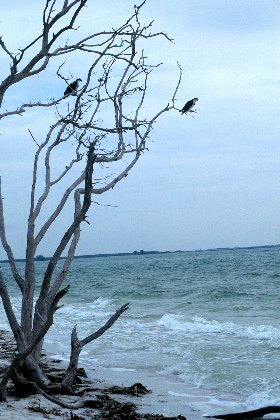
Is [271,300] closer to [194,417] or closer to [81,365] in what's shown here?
[81,365]

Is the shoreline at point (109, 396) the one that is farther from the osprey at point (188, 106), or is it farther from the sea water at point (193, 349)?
the osprey at point (188, 106)

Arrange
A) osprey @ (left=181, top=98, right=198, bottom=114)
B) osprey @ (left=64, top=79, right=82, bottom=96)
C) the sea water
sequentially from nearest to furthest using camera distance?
osprey @ (left=64, top=79, right=82, bottom=96), osprey @ (left=181, top=98, right=198, bottom=114), the sea water

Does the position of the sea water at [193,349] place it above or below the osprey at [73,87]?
below

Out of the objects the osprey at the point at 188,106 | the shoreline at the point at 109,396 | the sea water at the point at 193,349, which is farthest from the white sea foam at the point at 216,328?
the osprey at the point at 188,106

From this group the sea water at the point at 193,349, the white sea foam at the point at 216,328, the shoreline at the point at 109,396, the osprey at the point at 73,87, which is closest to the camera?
the shoreline at the point at 109,396

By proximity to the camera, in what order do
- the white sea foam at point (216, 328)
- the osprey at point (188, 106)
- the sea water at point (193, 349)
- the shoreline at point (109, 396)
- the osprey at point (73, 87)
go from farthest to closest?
the white sea foam at point (216, 328)
the sea water at point (193, 349)
the osprey at point (188, 106)
the osprey at point (73, 87)
the shoreline at point (109, 396)

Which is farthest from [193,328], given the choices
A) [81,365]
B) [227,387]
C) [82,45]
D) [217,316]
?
[82,45]

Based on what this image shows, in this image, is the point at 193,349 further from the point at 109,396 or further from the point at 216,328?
the point at 109,396

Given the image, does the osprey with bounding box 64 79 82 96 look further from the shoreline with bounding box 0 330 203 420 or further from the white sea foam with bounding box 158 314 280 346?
the white sea foam with bounding box 158 314 280 346

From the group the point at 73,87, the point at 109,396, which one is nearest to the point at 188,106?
the point at 73,87

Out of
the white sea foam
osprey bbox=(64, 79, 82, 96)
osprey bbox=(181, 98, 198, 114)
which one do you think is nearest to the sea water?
the white sea foam

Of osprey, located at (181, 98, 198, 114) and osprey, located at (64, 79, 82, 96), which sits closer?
osprey, located at (64, 79, 82, 96)

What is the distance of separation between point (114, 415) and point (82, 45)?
3.77 meters

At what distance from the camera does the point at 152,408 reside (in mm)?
7289
